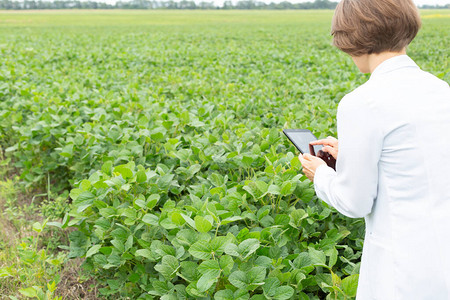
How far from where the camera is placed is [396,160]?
4.52 feet

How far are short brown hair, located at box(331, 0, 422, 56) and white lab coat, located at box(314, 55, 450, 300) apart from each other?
0.10 metres

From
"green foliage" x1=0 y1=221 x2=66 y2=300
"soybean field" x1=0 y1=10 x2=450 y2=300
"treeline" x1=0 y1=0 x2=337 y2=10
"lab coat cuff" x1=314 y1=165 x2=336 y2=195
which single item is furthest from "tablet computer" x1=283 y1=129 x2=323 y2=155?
"treeline" x1=0 y1=0 x2=337 y2=10

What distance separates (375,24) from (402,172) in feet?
1.75

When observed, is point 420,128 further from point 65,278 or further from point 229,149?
point 65,278

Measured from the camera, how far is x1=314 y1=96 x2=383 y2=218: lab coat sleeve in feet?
4.42


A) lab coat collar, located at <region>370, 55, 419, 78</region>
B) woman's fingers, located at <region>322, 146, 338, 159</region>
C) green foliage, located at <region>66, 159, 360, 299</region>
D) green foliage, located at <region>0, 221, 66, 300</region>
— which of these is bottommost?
green foliage, located at <region>0, 221, 66, 300</region>

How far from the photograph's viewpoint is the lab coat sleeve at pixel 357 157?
1.35 metres

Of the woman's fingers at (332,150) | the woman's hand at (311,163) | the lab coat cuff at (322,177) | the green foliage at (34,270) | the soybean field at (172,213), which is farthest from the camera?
the green foliage at (34,270)

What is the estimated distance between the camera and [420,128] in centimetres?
135

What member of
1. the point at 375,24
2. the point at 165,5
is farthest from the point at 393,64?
the point at 165,5

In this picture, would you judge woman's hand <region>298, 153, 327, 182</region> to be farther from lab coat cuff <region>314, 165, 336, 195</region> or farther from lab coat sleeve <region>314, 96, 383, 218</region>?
lab coat sleeve <region>314, 96, 383, 218</region>

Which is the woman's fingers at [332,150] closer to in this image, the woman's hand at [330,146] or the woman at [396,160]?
the woman's hand at [330,146]

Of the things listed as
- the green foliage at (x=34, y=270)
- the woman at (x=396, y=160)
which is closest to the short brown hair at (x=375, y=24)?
the woman at (x=396, y=160)

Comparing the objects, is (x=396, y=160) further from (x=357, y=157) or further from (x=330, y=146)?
(x=330, y=146)
